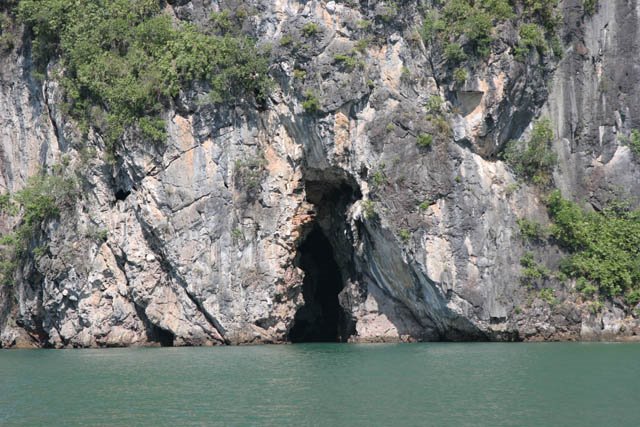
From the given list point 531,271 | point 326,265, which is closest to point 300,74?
point 326,265

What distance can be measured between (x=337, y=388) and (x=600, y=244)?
1381 cm

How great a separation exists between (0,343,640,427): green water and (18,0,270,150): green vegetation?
30.3 feet

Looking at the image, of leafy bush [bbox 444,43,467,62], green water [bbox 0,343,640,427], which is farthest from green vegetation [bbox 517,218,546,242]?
leafy bush [bbox 444,43,467,62]

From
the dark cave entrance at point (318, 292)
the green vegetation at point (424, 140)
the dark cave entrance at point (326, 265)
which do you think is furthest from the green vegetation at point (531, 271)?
the dark cave entrance at point (318, 292)

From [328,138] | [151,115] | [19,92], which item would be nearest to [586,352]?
[328,138]

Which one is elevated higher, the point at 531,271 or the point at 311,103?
the point at 311,103

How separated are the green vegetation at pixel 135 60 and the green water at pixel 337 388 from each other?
30.3 feet

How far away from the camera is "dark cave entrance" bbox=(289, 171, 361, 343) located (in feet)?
100

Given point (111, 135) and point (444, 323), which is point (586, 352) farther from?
point (111, 135)

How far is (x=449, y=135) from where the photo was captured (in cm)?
2834

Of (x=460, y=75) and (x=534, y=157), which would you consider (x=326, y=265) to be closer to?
(x=534, y=157)

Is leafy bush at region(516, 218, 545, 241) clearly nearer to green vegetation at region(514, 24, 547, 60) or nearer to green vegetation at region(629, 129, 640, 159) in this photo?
green vegetation at region(629, 129, 640, 159)

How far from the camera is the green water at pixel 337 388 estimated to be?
14906 mm

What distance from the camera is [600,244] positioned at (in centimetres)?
2816
